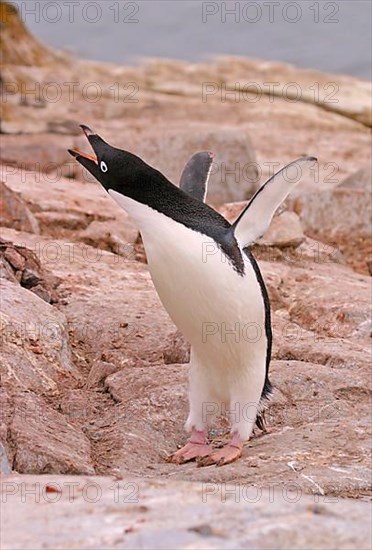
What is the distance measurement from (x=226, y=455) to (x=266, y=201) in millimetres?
785

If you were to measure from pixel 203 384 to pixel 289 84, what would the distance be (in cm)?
842

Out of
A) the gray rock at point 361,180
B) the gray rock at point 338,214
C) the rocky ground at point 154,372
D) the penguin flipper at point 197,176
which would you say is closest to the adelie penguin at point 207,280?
the rocky ground at point 154,372

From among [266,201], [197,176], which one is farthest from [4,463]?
[197,176]

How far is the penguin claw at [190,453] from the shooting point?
361 cm

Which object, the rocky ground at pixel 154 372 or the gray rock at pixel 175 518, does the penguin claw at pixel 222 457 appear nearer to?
the rocky ground at pixel 154 372

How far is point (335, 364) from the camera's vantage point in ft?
14.6

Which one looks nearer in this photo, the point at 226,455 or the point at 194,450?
the point at 226,455

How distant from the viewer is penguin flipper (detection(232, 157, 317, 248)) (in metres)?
3.48

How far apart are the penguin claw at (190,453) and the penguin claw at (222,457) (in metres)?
0.05

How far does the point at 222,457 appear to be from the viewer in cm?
353

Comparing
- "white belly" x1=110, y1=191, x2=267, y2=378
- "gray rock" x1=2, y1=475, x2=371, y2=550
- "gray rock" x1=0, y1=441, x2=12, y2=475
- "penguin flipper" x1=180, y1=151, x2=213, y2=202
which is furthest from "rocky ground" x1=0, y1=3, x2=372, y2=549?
"penguin flipper" x1=180, y1=151, x2=213, y2=202

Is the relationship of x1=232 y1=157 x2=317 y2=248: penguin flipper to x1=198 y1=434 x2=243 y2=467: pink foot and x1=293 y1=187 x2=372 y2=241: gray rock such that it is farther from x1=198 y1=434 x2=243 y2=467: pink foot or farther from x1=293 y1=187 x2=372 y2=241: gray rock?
x1=293 y1=187 x2=372 y2=241: gray rock

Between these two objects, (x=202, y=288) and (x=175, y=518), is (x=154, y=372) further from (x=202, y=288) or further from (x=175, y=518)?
(x=175, y=518)

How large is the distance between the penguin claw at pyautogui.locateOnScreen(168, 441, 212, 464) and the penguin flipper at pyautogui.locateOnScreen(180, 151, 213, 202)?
2.82 feet
